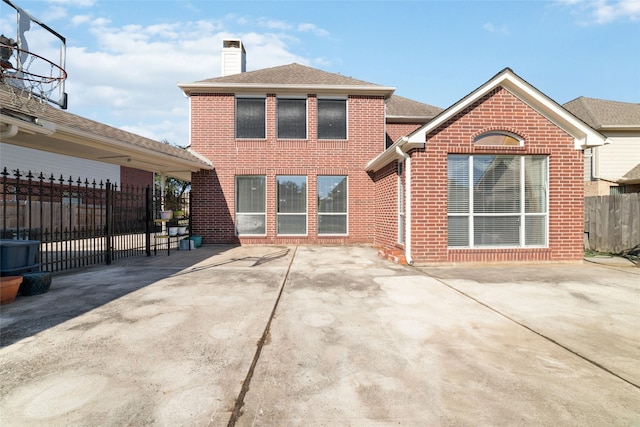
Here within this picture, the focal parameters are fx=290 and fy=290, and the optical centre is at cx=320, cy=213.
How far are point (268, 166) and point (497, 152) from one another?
8.18 m

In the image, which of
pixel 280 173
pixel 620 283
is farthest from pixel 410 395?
pixel 280 173

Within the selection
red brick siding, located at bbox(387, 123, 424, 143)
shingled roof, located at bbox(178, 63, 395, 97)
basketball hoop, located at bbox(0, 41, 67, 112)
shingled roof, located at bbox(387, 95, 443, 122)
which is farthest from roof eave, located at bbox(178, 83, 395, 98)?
basketball hoop, located at bbox(0, 41, 67, 112)

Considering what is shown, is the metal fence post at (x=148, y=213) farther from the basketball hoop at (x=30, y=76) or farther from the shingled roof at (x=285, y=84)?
the shingled roof at (x=285, y=84)

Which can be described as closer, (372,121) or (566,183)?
(566,183)

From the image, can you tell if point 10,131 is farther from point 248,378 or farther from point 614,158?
point 614,158

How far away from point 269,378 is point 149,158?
29.4 ft

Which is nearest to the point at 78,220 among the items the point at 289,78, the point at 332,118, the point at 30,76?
the point at 30,76

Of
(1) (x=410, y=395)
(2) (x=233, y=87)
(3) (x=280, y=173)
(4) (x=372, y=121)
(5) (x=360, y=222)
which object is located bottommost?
(1) (x=410, y=395)

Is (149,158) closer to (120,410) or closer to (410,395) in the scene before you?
(120,410)

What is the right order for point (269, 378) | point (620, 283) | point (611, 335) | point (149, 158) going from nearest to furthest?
point (269, 378)
point (611, 335)
point (620, 283)
point (149, 158)

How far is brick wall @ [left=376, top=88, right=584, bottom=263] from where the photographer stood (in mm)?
7836

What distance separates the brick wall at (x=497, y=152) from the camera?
7.84m

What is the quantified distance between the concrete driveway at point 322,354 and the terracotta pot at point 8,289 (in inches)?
8.8

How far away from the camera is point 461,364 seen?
114 inches
